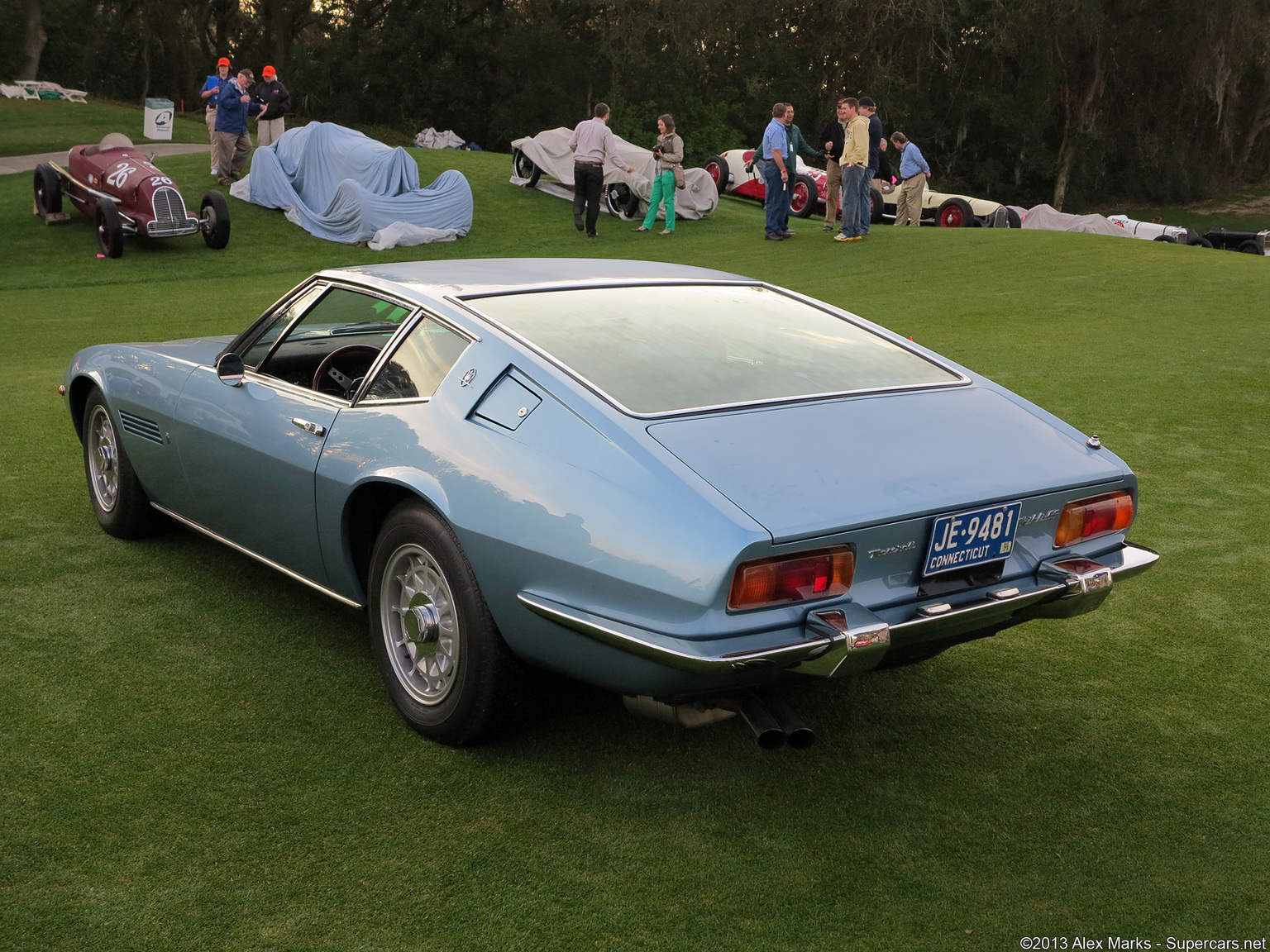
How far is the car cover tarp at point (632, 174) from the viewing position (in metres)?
19.5

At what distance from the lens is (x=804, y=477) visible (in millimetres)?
2850

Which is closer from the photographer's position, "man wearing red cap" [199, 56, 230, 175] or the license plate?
the license plate

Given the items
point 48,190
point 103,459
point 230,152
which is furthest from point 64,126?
point 103,459

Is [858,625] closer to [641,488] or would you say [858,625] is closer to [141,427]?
[641,488]

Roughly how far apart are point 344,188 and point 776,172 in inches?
250

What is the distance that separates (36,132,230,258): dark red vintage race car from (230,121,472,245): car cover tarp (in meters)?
1.74

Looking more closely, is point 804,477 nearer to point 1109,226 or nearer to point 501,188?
point 501,188

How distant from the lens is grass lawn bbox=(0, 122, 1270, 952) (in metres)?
2.55

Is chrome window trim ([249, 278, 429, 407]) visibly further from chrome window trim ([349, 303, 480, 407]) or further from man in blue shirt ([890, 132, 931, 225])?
man in blue shirt ([890, 132, 931, 225])

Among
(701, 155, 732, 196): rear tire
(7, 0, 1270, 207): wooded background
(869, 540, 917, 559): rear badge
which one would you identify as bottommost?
(869, 540, 917, 559): rear badge

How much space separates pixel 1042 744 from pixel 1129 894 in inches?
30.4

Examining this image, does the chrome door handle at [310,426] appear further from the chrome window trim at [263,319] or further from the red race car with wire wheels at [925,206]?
the red race car with wire wheels at [925,206]

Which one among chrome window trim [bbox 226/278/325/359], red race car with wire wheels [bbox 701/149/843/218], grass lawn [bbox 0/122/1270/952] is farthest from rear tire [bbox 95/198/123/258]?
chrome window trim [bbox 226/278/325/359]

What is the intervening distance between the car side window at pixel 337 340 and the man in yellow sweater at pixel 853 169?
40.3 feet
